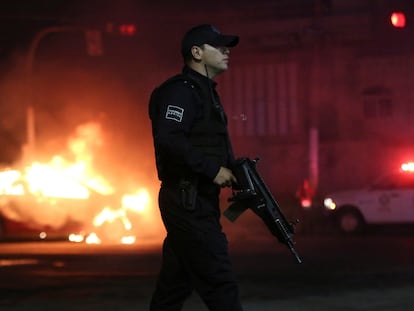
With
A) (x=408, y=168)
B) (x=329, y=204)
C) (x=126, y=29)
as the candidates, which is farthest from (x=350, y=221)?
(x=126, y=29)

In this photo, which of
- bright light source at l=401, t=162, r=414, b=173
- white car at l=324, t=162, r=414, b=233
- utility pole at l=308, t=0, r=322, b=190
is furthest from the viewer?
utility pole at l=308, t=0, r=322, b=190

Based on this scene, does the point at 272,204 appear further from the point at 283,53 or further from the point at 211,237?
the point at 283,53

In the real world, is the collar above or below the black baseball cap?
below

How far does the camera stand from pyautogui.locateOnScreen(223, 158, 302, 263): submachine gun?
5051mm

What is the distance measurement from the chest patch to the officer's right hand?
0.32 metres

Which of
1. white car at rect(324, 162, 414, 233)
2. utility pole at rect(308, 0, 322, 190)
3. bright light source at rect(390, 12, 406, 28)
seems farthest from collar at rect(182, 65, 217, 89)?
utility pole at rect(308, 0, 322, 190)

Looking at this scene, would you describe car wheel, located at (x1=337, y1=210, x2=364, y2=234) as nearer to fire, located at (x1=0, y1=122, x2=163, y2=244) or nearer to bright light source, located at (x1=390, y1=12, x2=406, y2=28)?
bright light source, located at (x1=390, y1=12, x2=406, y2=28)

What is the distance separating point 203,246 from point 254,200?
1.10 ft

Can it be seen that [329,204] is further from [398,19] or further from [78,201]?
[78,201]

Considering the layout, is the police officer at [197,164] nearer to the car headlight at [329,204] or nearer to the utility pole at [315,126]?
the car headlight at [329,204]

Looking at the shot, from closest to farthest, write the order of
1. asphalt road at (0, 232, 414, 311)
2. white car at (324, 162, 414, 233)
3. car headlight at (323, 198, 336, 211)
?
asphalt road at (0, 232, 414, 311) → white car at (324, 162, 414, 233) → car headlight at (323, 198, 336, 211)

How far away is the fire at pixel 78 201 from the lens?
16328 millimetres

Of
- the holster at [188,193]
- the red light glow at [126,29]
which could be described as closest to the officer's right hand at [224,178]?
the holster at [188,193]

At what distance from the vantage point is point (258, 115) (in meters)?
32.4
